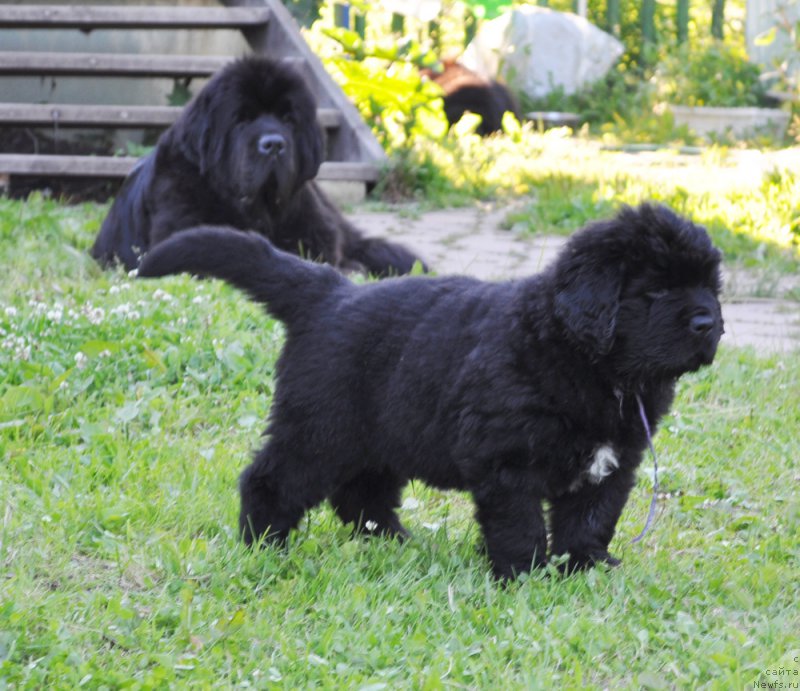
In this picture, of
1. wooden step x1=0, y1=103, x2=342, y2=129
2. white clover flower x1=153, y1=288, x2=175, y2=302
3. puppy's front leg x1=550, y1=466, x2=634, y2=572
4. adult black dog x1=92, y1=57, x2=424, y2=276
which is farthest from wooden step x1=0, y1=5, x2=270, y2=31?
puppy's front leg x1=550, y1=466, x2=634, y2=572

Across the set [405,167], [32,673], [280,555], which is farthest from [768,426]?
[405,167]

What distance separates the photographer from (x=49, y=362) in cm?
415

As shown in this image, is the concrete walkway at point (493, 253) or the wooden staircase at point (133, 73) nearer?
the concrete walkway at point (493, 253)

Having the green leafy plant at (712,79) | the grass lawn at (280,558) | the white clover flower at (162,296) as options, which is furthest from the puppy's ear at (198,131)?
the green leafy plant at (712,79)

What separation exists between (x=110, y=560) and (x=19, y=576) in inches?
10.2

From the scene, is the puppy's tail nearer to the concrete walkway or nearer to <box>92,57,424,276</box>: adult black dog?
the concrete walkway

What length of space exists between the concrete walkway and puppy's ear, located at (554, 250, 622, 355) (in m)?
1.83

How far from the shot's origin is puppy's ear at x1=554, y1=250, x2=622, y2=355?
110 inches

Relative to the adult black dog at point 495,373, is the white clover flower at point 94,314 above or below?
below

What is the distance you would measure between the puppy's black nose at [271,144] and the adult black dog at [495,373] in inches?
106

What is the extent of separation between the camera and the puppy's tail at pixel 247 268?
312cm

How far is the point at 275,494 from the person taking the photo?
3.05 m

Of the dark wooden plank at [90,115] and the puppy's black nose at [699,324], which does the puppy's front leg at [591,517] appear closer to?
the puppy's black nose at [699,324]

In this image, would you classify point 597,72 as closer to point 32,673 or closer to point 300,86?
point 300,86
